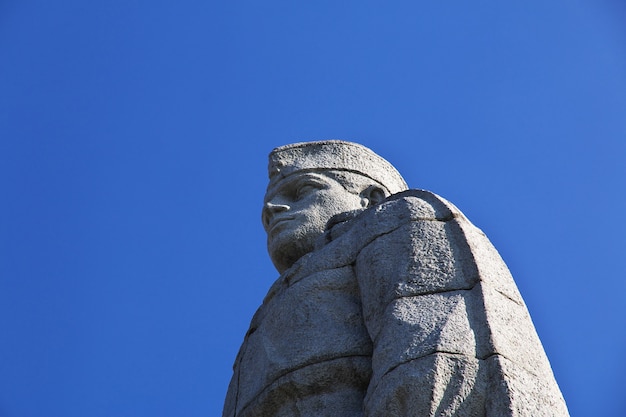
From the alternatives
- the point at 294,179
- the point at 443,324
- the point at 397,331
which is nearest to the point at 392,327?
the point at 397,331

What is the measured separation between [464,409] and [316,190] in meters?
3.09

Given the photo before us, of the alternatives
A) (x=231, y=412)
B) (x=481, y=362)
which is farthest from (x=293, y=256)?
(x=481, y=362)

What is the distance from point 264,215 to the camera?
9.30m

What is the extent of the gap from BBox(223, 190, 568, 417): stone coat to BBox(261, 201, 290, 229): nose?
67cm

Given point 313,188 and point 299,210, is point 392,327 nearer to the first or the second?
point 299,210

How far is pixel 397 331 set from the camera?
6906mm

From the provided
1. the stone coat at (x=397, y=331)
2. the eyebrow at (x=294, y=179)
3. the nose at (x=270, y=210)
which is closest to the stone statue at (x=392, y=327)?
the stone coat at (x=397, y=331)

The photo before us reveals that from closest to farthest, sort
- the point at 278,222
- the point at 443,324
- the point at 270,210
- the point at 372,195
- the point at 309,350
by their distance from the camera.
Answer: the point at 443,324
the point at 309,350
the point at 278,222
the point at 270,210
the point at 372,195

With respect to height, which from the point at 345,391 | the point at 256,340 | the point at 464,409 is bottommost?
the point at 464,409

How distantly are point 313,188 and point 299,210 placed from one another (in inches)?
10.3

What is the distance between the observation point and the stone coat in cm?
650

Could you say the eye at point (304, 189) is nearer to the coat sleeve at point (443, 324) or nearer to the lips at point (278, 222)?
the lips at point (278, 222)

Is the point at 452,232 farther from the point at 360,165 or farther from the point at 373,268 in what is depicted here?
the point at 360,165

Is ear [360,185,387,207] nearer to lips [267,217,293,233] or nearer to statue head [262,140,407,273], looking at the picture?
statue head [262,140,407,273]
